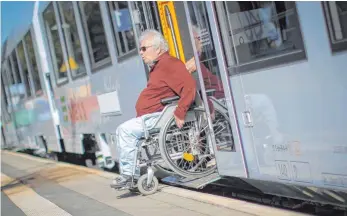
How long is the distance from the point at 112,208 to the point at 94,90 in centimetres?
282

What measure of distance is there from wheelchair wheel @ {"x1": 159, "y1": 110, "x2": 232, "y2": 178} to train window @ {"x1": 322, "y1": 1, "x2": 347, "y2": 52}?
2.09 m

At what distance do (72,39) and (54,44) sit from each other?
1348 mm

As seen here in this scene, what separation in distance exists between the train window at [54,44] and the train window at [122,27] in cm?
282

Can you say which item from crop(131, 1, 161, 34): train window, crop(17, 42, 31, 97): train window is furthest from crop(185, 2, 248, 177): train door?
crop(17, 42, 31, 97): train window

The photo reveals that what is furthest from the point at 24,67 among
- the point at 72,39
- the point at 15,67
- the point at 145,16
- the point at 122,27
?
the point at 145,16

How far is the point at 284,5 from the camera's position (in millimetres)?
3385

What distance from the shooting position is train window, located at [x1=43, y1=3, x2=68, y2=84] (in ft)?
28.9

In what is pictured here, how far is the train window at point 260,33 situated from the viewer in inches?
133

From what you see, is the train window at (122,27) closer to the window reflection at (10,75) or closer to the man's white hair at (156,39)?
the man's white hair at (156,39)

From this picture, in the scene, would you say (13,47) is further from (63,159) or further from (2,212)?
(2,212)

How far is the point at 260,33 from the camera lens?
3756 mm

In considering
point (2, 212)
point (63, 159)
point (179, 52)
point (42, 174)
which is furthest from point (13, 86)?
point (179, 52)

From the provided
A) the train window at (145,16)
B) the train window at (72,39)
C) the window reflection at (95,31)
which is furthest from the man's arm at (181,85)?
Answer: the train window at (72,39)

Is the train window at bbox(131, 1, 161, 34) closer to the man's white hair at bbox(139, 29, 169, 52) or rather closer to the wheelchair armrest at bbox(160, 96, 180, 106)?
the man's white hair at bbox(139, 29, 169, 52)
